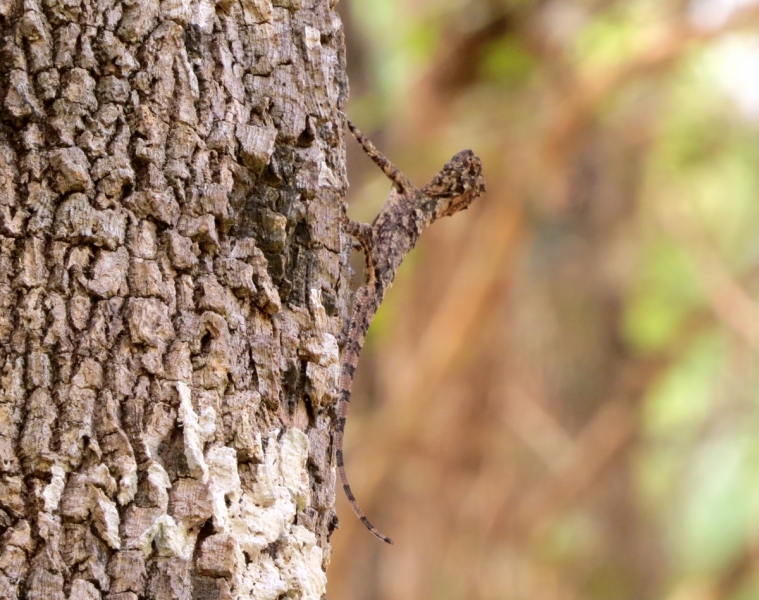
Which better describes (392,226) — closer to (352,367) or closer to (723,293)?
(352,367)

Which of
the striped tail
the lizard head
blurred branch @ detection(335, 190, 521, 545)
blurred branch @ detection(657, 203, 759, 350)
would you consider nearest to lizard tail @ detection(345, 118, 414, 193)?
the lizard head

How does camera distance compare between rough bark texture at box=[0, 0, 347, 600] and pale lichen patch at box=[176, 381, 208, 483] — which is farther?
pale lichen patch at box=[176, 381, 208, 483]

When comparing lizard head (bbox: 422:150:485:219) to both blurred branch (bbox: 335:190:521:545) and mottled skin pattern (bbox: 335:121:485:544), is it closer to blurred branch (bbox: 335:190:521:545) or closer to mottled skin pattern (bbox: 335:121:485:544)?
mottled skin pattern (bbox: 335:121:485:544)

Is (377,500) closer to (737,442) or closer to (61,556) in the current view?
Result: (737,442)

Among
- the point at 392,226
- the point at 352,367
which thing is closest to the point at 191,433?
the point at 352,367

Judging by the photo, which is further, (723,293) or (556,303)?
(556,303)

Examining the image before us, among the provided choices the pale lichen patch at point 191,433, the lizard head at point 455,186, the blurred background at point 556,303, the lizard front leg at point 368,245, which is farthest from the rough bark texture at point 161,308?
the blurred background at point 556,303
